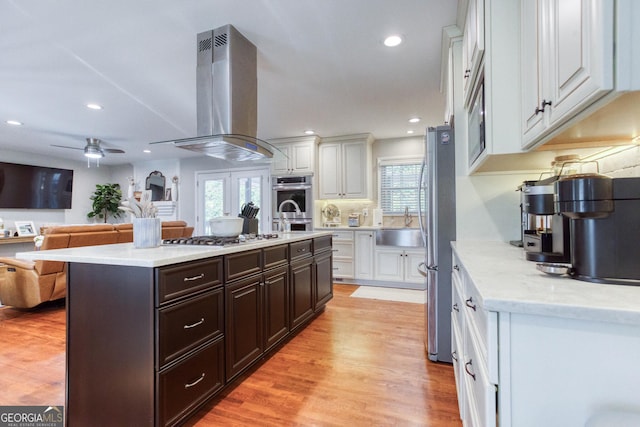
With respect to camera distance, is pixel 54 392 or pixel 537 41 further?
pixel 54 392

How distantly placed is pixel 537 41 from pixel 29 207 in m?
8.11

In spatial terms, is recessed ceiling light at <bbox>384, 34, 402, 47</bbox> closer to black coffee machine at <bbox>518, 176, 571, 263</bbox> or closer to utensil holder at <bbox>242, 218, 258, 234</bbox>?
black coffee machine at <bbox>518, 176, 571, 263</bbox>

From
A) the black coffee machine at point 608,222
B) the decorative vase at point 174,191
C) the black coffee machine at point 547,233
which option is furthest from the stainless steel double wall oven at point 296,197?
the black coffee machine at point 608,222

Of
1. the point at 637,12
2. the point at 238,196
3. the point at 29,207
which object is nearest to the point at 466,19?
the point at 637,12

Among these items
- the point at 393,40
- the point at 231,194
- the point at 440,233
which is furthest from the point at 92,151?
the point at 440,233

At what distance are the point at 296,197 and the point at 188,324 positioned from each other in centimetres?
377

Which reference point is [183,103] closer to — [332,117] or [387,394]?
[332,117]

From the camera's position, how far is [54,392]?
1891 mm

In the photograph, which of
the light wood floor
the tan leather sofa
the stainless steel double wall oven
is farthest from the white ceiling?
the light wood floor

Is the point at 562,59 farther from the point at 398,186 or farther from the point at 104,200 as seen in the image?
the point at 104,200

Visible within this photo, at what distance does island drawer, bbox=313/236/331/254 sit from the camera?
10.5ft

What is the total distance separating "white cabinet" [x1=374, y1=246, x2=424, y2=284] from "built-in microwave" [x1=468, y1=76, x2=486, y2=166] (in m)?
2.85

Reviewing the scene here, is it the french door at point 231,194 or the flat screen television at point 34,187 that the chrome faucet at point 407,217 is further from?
the flat screen television at point 34,187

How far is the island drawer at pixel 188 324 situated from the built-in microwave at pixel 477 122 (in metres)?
1.66
